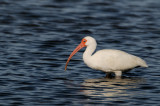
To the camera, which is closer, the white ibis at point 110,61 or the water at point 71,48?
the water at point 71,48

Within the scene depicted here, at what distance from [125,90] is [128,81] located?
1133 mm

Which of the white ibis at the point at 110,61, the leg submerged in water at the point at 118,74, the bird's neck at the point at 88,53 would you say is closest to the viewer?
the white ibis at the point at 110,61

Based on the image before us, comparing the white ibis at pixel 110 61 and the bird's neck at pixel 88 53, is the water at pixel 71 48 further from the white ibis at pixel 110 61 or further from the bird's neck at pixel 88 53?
the bird's neck at pixel 88 53

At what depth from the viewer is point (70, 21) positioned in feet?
69.8

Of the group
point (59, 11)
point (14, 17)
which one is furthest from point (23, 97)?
point (59, 11)

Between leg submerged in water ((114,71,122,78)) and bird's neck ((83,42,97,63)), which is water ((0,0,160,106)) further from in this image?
bird's neck ((83,42,97,63))

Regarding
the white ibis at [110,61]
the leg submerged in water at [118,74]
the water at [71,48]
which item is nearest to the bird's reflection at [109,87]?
→ the water at [71,48]

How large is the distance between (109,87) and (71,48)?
5.02 metres

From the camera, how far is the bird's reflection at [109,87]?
1092cm

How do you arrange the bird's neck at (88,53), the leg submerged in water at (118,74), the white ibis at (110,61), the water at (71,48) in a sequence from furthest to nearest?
the leg submerged in water at (118,74) < the bird's neck at (88,53) < the white ibis at (110,61) < the water at (71,48)

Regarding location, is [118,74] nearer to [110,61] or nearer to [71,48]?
[110,61]

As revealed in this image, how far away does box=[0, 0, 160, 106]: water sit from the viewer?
10.9 m

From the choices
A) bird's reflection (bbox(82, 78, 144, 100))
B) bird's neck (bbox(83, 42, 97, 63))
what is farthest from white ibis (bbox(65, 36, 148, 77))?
bird's reflection (bbox(82, 78, 144, 100))

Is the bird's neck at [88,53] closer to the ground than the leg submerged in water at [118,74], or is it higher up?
higher up
